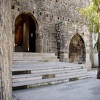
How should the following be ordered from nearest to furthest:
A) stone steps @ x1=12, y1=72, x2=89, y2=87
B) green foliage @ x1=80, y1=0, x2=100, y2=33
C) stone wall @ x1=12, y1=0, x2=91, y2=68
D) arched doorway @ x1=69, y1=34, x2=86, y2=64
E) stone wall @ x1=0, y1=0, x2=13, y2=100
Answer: stone wall @ x1=0, y1=0, x2=13, y2=100
stone steps @ x1=12, y1=72, x2=89, y2=87
green foliage @ x1=80, y1=0, x2=100, y2=33
stone wall @ x1=12, y1=0, x2=91, y2=68
arched doorway @ x1=69, y1=34, x2=86, y2=64

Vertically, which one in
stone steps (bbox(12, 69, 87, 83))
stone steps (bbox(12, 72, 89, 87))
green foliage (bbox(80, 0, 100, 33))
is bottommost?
stone steps (bbox(12, 72, 89, 87))

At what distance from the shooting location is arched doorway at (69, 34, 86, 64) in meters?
10.3

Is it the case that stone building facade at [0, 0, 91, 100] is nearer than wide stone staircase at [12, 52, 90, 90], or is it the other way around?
wide stone staircase at [12, 52, 90, 90]

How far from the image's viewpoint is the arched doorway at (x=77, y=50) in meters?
10.3

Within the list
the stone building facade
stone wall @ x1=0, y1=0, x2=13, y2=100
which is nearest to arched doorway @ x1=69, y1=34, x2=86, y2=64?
the stone building facade

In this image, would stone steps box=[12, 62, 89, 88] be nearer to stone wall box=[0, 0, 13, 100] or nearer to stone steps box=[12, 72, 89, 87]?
stone steps box=[12, 72, 89, 87]

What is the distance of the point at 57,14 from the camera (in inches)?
399

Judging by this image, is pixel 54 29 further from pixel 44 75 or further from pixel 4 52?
pixel 4 52

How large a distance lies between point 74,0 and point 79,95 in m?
8.94

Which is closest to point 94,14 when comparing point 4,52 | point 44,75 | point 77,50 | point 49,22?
point 44,75

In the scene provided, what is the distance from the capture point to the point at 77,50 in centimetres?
1056

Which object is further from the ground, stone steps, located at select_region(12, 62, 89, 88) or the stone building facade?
the stone building facade

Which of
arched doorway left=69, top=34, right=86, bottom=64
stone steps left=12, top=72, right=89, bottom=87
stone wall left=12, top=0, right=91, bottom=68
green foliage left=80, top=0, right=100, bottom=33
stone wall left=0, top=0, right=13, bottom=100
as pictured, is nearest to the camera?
stone wall left=0, top=0, right=13, bottom=100

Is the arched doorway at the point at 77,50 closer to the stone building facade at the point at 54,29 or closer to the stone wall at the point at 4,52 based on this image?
the stone building facade at the point at 54,29
